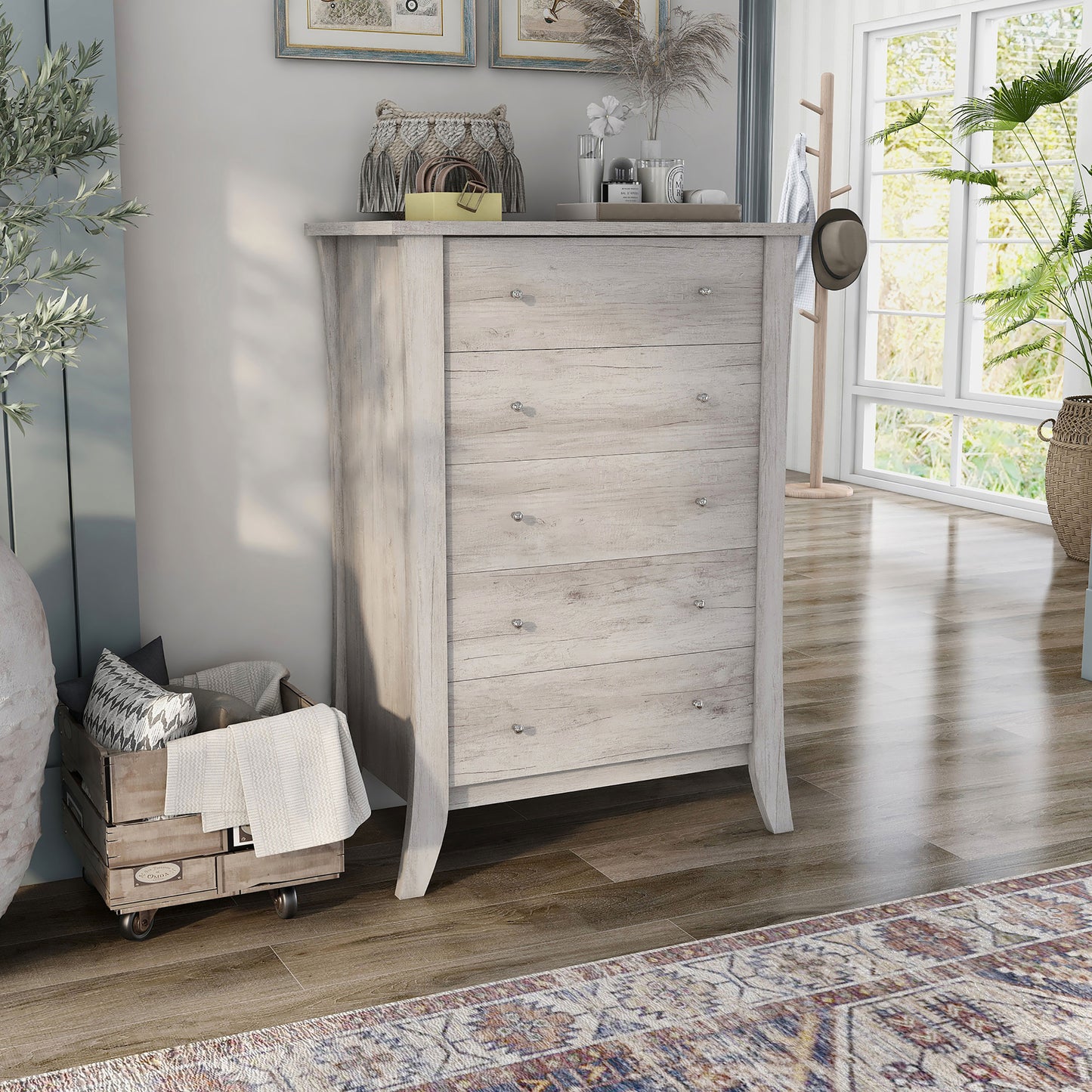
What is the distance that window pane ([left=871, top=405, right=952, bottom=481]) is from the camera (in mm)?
6637

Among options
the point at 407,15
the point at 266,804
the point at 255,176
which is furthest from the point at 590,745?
the point at 407,15

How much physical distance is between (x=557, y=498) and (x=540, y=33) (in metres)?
0.97

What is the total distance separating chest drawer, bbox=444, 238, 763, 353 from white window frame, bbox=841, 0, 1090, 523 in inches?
156

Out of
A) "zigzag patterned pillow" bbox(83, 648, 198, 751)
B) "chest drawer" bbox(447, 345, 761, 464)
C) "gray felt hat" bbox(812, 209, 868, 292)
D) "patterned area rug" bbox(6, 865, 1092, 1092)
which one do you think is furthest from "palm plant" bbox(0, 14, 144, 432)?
"gray felt hat" bbox(812, 209, 868, 292)

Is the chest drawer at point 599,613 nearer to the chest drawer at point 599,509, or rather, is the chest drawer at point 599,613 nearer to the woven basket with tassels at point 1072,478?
the chest drawer at point 599,509

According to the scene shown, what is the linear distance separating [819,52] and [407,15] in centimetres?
524

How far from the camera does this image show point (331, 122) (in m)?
2.46

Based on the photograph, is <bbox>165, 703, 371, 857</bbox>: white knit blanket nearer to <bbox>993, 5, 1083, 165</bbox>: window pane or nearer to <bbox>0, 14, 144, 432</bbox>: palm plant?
<bbox>0, 14, 144, 432</bbox>: palm plant

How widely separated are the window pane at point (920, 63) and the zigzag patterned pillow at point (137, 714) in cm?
553

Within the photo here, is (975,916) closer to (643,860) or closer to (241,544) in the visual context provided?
(643,860)

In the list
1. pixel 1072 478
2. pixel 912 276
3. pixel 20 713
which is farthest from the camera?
pixel 912 276

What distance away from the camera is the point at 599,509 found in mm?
2314

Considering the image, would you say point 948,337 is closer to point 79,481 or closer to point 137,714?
point 79,481

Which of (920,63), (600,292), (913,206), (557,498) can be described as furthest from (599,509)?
(920,63)
